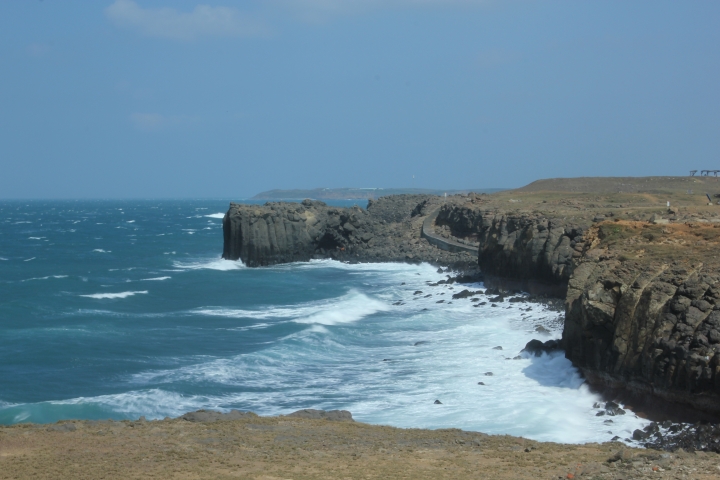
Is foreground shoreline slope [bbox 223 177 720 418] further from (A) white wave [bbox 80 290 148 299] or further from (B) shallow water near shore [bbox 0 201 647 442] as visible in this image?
(A) white wave [bbox 80 290 148 299]

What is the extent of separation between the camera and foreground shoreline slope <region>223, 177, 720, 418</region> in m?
17.9

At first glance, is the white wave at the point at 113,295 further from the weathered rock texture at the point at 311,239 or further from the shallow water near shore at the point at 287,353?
the weathered rock texture at the point at 311,239

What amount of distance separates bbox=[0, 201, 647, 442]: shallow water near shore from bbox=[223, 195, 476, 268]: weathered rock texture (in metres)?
6.63

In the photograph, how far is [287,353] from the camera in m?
27.5

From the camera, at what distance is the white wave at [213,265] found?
184 ft

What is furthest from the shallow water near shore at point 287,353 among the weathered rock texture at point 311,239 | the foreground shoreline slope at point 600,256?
the weathered rock texture at point 311,239

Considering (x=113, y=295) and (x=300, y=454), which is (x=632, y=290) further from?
(x=113, y=295)

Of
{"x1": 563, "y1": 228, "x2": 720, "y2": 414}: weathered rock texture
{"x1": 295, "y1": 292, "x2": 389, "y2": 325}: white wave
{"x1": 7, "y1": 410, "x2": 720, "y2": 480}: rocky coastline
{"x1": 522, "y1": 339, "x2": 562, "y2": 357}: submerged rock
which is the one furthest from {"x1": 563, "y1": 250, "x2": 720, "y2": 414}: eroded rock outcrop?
{"x1": 295, "y1": 292, "x2": 389, "y2": 325}: white wave

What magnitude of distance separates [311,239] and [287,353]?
3228cm

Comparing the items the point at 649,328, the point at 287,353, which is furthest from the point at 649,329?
the point at 287,353

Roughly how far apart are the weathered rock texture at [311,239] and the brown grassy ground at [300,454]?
3671 centimetres

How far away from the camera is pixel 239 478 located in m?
12.7

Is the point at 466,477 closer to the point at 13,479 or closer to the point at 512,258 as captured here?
the point at 13,479

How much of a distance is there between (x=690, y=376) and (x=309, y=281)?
33189 mm
